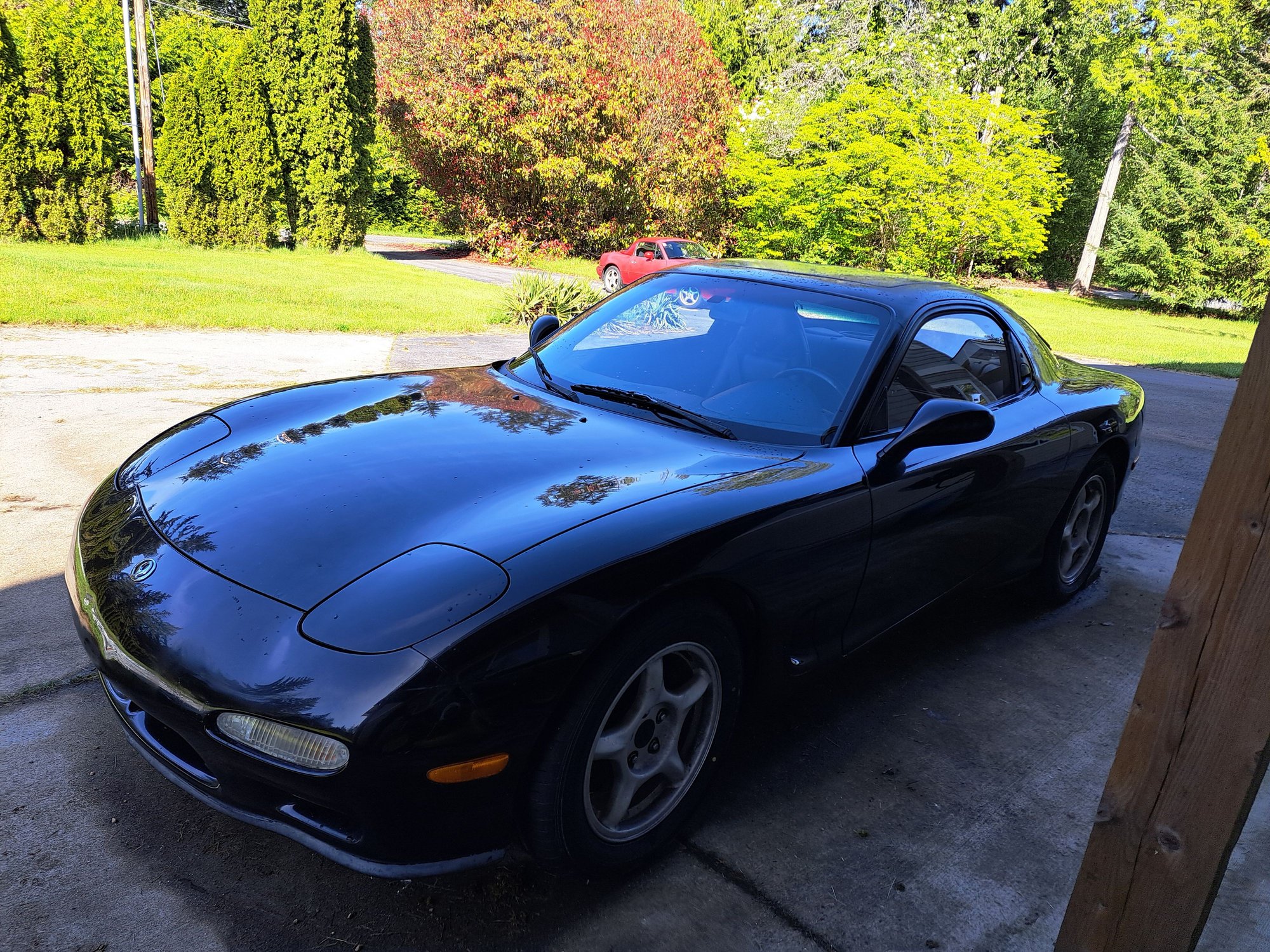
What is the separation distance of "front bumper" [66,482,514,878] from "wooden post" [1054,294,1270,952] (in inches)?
46.3

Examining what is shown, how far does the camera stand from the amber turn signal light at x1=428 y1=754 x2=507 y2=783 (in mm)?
1710

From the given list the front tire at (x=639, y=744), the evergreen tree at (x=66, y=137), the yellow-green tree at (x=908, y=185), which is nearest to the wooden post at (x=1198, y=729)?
the front tire at (x=639, y=744)

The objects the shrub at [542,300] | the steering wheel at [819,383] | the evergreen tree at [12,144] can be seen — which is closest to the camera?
the steering wheel at [819,383]

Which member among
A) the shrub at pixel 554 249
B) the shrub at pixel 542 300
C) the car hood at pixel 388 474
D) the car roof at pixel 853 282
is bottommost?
the shrub at pixel 554 249

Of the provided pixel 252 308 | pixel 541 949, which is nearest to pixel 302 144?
pixel 252 308

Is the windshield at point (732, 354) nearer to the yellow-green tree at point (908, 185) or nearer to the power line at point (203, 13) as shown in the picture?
the yellow-green tree at point (908, 185)

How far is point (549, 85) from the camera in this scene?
80.8 feet

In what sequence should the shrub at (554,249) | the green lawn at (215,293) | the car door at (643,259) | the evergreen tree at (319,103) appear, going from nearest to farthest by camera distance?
the green lawn at (215,293), the car door at (643,259), the evergreen tree at (319,103), the shrub at (554,249)

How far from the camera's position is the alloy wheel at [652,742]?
2066 millimetres

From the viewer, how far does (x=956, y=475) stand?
294 centimetres

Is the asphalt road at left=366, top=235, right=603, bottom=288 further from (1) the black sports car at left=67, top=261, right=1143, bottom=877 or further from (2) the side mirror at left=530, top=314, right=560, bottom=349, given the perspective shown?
(1) the black sports car at left=67, top=261, right=1143, bottom=877

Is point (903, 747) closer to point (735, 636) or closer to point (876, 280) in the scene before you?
point (735, 636)

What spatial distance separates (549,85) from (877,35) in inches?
410

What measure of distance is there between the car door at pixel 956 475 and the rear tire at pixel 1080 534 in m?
0.22
